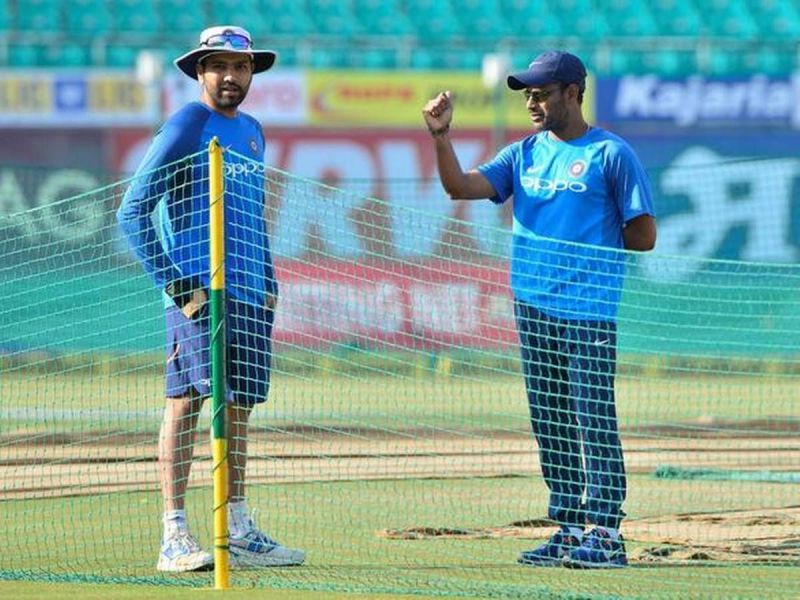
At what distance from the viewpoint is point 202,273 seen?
23.7ft

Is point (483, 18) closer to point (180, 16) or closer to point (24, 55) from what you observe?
point (180, 16)

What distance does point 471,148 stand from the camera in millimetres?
21219

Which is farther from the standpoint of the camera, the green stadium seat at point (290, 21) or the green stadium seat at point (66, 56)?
the green stadium seat at point (290, 21)

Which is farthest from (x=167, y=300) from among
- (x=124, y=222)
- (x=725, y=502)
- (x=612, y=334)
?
(x=725, y=502)

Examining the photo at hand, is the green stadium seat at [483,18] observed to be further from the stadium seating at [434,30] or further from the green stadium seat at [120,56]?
the green stadium seat at [120,56]

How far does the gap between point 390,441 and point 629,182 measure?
15.9 ft

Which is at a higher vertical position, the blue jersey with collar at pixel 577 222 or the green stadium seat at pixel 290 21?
the green stadium seat at pixel 290 21

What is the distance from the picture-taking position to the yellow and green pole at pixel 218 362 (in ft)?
22.0

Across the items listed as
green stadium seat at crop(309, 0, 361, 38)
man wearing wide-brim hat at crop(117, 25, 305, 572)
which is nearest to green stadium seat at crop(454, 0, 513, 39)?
green stadium seat at crop(309, 0, 361, 38)

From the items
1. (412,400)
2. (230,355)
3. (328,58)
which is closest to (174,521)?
(230,355)

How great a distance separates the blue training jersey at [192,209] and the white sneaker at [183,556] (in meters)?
0.98

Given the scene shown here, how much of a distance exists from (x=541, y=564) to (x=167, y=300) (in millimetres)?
1912

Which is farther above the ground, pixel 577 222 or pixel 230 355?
pixel 577 222

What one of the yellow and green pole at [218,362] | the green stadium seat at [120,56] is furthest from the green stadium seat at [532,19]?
the yellow and green pole at [218,362]
